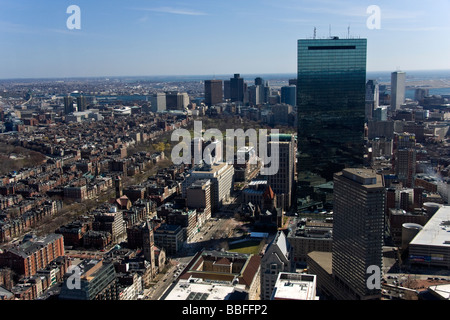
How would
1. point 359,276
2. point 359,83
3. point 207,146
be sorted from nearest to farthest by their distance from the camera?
point 359,276
point 359,83
point 207,146

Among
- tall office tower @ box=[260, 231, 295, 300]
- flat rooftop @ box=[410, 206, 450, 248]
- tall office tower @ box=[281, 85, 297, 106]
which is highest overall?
tall office tower @ box=[281, 85, 297, 106]

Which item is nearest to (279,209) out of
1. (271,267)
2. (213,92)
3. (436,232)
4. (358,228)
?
(436,232)

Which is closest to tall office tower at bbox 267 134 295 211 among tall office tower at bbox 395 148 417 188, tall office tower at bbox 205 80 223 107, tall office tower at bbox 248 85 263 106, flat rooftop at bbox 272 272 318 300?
tall office tower at bbox 395 148 417 188

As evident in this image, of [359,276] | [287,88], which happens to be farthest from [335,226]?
Result: [287,88]

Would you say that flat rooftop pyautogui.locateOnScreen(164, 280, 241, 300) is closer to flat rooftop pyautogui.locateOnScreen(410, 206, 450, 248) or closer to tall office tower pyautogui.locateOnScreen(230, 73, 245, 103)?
flat rooftop pyautogui.locateOnScreen(410, 206, 450, 248)

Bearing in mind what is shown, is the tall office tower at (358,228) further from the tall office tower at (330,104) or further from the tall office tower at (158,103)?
the tall office tower at (158,103)
